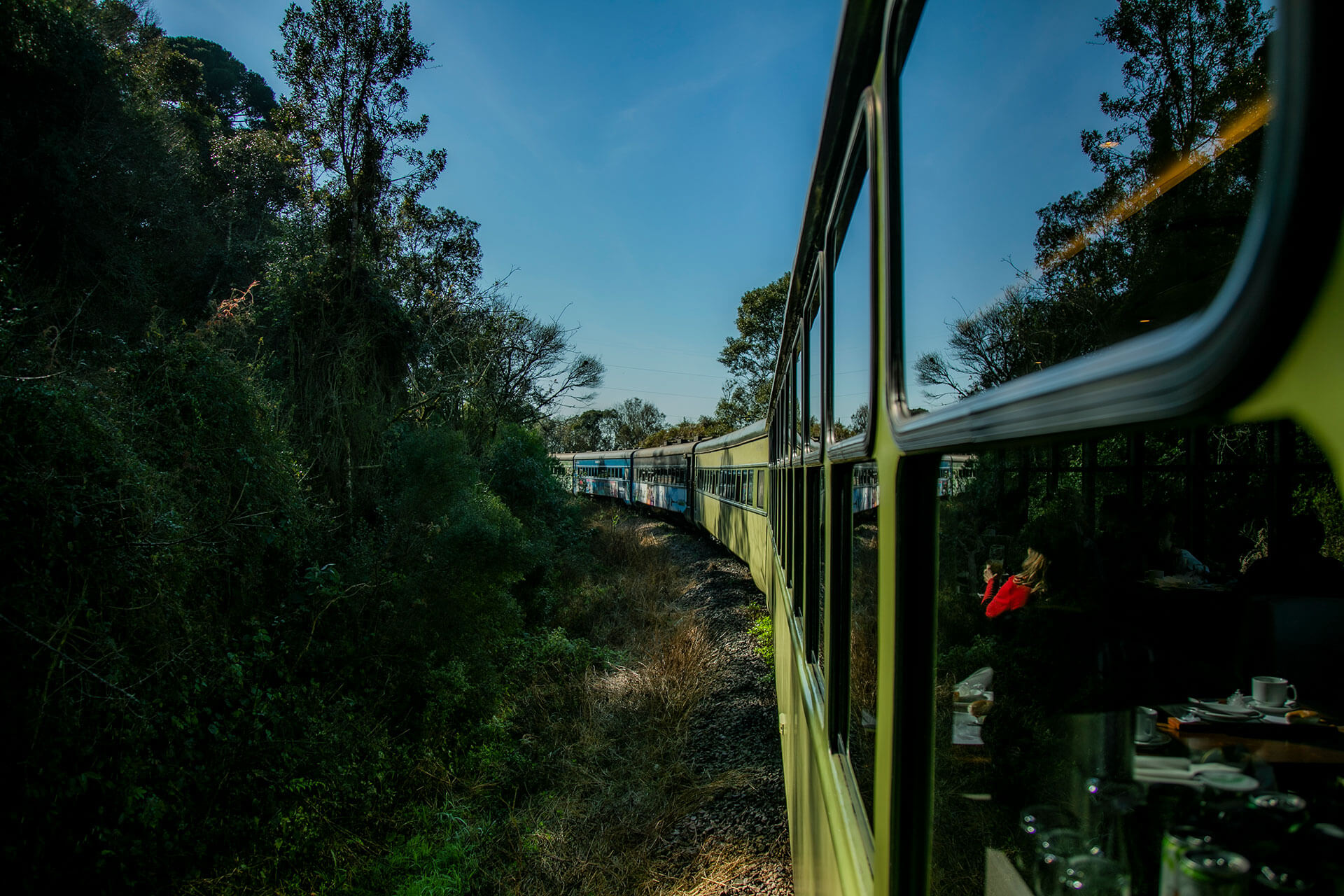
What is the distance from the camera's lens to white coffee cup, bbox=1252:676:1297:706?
52 centimetres

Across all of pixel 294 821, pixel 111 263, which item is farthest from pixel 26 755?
pixel 111 263

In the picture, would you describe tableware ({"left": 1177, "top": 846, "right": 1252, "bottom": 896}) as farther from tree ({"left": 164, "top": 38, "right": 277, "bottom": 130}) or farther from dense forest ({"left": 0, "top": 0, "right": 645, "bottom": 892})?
tree ({"left": 164, "top": 38, "right": 277, "bottom": 130})

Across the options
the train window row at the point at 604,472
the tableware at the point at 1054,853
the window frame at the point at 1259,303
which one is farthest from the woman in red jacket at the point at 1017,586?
the train window row at the point at 604,472

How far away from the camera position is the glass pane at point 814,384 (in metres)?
2.37

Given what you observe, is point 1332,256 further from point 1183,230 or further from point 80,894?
point 80,894

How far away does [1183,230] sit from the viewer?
17.8 inches

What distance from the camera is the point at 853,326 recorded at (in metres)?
1.54

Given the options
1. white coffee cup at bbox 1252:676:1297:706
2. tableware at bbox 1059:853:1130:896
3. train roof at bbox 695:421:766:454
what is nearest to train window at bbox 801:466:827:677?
tableware at bbox 1059:853:1130:896

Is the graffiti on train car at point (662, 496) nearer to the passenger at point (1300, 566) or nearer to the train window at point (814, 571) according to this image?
the train window at point (814, 571)

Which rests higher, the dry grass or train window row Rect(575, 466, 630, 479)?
train window row Rect(575, 466, 630, 479)

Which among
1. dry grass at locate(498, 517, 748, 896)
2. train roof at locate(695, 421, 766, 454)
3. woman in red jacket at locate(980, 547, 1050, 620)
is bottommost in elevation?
dry grass at locate(498, 517, 748, 896)

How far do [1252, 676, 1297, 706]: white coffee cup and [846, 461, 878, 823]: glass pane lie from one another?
638mm

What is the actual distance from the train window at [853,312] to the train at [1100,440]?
0.04m

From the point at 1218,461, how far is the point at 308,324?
11682mm
